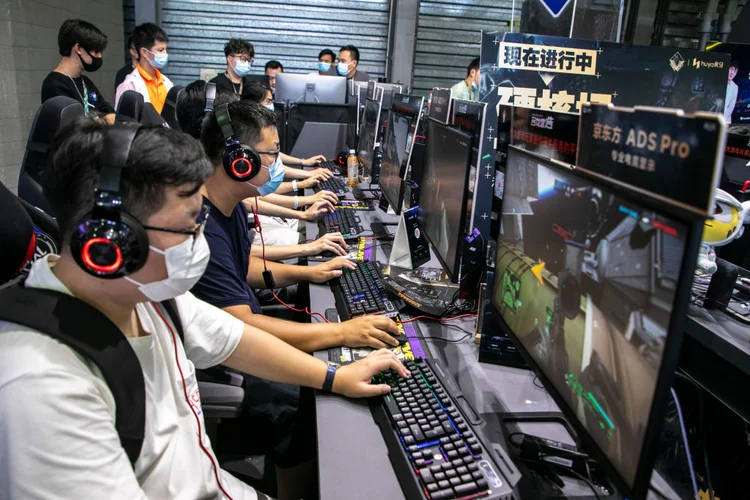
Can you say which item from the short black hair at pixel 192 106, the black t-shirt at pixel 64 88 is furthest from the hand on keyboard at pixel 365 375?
the black t-shirt at pixel 64 88

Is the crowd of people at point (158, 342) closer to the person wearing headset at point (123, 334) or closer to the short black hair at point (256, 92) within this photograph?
the person wearing headset at point (123, 334)

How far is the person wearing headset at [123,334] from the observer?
74cm

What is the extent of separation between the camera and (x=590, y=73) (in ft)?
7.52

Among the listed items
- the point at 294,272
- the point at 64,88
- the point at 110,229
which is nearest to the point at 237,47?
the point at 64,88

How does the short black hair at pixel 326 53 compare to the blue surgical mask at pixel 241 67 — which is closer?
the blue surgical mask at pixel 241 67

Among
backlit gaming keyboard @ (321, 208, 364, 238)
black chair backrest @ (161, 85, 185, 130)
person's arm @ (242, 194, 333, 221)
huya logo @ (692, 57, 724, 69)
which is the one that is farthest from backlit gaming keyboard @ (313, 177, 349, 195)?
huya logo @ (692, 57, 724, 69)

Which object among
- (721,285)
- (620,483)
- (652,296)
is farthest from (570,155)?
(721,285)

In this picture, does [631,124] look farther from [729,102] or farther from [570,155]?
[729,102]

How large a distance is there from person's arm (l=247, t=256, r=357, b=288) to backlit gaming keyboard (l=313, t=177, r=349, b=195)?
126cm

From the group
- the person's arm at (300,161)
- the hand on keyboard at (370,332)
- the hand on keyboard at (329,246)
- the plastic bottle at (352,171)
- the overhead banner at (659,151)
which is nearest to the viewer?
the overhead banner at (659,151)

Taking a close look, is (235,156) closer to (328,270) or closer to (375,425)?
(328,270)

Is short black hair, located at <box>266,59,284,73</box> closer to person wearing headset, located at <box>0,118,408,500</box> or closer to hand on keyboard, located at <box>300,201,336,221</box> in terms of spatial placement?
hand on keyboard, located at <box>300,201,336,221</box>

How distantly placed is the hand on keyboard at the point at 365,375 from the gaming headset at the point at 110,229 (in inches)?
22.9

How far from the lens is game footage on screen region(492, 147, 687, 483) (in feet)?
2.34
